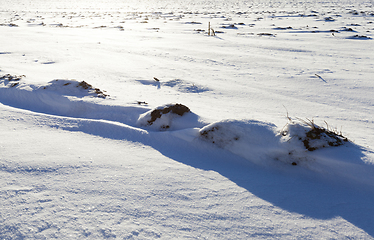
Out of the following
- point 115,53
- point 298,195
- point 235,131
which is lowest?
point 298,195

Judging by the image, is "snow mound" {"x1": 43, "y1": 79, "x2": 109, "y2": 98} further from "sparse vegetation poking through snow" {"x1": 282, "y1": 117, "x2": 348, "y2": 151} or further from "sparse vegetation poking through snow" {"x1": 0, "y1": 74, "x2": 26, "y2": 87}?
"sparse vegetation poking through snow" {"x1": 282, "y1": 117, "x2": 348, "y2": 151}

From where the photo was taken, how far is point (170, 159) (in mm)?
1459

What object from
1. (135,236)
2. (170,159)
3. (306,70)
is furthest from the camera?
(306,70)

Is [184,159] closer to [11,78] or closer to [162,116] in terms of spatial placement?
[162,116]

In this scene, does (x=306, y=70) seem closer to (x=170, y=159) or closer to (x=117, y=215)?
(x=170, y=159)

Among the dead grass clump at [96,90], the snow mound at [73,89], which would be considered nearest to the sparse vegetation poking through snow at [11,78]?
the snow mound at [73,89]

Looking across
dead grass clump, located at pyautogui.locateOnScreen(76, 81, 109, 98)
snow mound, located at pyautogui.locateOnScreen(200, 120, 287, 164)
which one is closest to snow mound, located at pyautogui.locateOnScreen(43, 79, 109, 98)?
dead grass clump, located at pyautogui.locateOnScreen(76, 81, 109, 98)

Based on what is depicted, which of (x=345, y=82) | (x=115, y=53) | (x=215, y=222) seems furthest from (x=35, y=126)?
(x=345, y=82)

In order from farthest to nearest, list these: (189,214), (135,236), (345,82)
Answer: (345,82) → (189,214) → (135,236)

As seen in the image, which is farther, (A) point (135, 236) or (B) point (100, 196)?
(B) point (100, 196)

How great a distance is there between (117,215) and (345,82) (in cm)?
294

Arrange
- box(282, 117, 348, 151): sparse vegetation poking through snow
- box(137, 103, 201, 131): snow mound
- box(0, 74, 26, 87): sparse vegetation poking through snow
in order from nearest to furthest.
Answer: box(282, 117, 348, 151): sparse vegetation poking through snow
box(137, 103, 201, 131): snow mound
box(0, 74, 26, 87): sparse vegetation poking through snow

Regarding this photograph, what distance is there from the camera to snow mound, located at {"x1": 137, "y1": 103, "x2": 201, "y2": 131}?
5.83 ft

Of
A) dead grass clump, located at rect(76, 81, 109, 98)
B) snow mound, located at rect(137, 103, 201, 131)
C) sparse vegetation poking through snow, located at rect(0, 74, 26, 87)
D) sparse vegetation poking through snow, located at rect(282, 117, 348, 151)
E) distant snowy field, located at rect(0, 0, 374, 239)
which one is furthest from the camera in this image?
sparse vegetation poking through snow, located at rect(0, 74, 26, 87)
